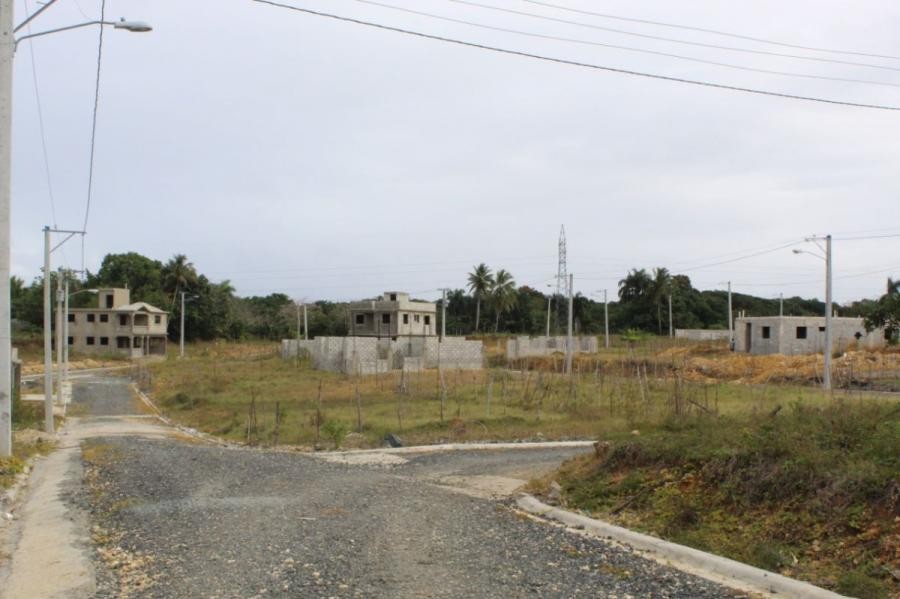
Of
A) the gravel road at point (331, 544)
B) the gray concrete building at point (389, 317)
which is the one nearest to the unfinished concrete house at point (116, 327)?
the gray concrete building at point (389, 317)

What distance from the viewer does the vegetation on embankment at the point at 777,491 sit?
773 cm

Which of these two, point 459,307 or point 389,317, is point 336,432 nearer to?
point 389,317

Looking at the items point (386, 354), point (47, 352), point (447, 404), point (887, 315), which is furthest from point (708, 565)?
point (887, 315)

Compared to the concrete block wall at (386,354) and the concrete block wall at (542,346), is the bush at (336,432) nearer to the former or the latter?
the concrete block wall at (386,354)

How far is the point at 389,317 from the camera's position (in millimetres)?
83125

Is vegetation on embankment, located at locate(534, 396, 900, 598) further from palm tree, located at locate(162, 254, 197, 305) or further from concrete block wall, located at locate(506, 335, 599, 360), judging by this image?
palm tree, located at locate(162, 254, 197, 305)

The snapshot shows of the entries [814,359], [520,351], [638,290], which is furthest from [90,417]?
[638,290]

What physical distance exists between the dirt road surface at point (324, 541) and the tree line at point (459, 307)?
283ft

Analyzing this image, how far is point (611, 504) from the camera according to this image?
11.2 metres

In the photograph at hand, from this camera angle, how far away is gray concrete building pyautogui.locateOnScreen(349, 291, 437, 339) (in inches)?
3265

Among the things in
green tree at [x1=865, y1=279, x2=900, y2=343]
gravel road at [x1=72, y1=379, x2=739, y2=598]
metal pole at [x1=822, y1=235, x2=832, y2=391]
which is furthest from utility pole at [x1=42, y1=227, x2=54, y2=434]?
green tree at [x1=865, y1=279, x2=900, y2=343]

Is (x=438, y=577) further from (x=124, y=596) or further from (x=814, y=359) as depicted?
(x=814, y=359)

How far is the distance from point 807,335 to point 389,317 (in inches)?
1507

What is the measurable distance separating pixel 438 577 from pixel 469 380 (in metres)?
38.2
